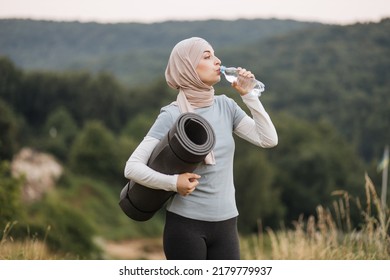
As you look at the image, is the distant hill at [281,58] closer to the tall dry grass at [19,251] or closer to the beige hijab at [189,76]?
the tall dry grass at [19,251]

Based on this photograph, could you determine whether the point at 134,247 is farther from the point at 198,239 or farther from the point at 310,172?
the point at 198,239

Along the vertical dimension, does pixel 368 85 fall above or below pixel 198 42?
below

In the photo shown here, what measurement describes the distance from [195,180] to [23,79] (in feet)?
208

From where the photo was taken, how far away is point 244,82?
11.8 feet

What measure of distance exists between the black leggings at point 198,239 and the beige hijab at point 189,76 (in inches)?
20.5

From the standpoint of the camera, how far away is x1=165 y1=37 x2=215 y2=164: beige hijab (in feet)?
11.7

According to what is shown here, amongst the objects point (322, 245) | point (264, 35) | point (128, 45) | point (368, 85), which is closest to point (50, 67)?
point (128, 45)

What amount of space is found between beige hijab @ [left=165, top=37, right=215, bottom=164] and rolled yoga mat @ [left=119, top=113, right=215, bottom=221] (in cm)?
17

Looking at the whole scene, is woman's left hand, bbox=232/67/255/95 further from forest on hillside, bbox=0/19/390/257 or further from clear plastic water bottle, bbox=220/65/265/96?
forest on hillside, bbox=0/19/390/257

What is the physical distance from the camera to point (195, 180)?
3.37 m

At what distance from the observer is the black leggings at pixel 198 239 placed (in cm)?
348

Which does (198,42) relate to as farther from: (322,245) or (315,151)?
(315,151)

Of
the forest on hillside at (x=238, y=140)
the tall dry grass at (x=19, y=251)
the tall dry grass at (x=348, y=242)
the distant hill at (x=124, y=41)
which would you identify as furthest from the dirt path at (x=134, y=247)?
the tall dry grass at (x=19, y=251)

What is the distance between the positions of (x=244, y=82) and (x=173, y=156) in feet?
1.71
